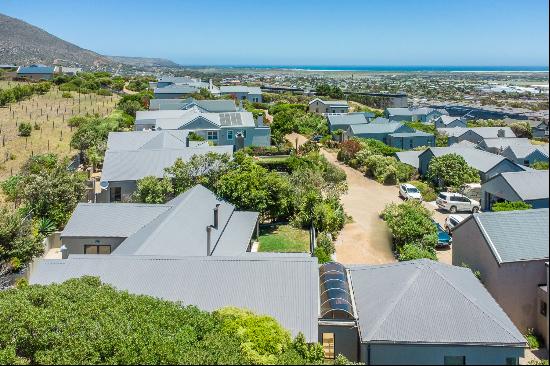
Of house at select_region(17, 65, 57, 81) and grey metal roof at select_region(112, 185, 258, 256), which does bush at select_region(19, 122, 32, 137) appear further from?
house at select_region(17, 65, 57, 81)

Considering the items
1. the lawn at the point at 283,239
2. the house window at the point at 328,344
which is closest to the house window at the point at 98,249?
the lawn at the point at 283,239

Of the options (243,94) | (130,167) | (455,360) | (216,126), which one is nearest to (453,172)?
(216,126)

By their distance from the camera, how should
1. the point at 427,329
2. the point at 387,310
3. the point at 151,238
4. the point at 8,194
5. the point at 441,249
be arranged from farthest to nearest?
the point at 8,194 < the point at 441,249 < the point at 151,238 < the point at 387,310 < the point at 427,329

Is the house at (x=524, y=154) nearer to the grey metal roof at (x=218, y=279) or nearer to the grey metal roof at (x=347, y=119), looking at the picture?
the grey metal roof at (x=347, y=119)

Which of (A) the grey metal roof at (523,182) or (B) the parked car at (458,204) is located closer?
(A) the grey metal roof at (523,182)

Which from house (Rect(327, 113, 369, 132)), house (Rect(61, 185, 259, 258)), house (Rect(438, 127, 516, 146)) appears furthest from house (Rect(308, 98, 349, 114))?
house (Rect(61, 185, 259, 258))

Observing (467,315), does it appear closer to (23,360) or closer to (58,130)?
(23,360)

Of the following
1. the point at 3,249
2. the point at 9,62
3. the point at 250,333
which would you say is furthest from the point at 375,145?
the point at 9,62

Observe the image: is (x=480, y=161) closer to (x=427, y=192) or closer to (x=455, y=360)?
(x=427, y=192)
